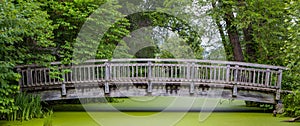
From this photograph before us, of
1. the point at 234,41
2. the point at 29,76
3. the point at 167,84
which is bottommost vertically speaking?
the point at 167,84

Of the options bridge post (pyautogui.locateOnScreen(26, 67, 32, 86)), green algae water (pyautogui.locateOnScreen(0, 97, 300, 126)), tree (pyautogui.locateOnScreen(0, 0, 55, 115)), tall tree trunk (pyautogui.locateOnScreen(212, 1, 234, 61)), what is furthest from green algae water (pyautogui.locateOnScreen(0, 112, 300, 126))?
tall tree trunk (pyautogui.locateOnScreen(212, 1, 234, 61))

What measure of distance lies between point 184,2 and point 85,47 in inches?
163

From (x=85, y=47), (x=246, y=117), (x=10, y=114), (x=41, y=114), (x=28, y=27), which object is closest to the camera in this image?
(x=28, y=27)

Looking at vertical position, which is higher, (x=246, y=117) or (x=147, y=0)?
(x=147, y=0)

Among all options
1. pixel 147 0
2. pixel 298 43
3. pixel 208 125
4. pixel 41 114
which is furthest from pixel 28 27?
pixel 147 0

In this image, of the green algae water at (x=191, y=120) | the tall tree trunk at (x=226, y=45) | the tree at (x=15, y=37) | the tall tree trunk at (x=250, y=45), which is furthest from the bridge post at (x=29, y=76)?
the tall tree trunk at (x=250, y=45)

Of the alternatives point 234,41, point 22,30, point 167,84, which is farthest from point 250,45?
point 22,30

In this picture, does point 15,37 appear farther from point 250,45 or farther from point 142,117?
point 250,45

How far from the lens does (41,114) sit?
7.07m

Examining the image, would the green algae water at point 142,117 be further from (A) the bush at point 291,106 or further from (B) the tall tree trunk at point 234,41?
(B) the tall tree trunk at point 234,41

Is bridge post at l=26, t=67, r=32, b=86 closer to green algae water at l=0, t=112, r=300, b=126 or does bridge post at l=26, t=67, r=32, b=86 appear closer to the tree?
the tree

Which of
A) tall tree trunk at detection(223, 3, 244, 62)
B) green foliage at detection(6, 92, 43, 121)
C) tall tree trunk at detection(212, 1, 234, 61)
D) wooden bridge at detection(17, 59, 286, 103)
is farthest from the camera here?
tall tree trunk at detection(212, 1, 234, 61)

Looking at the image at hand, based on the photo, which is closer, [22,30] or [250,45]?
[22,30]

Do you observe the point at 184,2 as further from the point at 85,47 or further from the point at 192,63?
the point at 85,47
